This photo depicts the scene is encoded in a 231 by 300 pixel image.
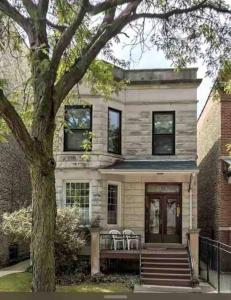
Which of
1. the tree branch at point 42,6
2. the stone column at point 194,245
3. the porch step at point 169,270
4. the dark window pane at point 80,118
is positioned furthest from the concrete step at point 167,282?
the tree branch at point 42,6

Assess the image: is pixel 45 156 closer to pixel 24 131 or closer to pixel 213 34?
pixel 24 131

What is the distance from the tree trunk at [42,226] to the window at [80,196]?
11.8 m

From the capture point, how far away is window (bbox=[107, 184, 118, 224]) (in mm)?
19136

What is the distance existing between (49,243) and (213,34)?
195 inches

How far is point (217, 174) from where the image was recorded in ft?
63.0

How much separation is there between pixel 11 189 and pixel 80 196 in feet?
9.07

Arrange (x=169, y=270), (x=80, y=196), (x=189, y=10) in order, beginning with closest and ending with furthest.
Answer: (x=189, y=10), (x=169, y=270), (x=80, y=196)

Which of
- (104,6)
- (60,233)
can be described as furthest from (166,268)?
(104,6)

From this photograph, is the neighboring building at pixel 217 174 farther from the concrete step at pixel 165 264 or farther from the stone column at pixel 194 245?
the concrete step at pixel 165 264

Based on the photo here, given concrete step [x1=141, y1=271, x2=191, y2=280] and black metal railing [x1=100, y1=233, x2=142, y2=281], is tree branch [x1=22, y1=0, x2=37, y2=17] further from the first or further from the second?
black metal railing [x1=100, y1=233, x2=142, y2=281]

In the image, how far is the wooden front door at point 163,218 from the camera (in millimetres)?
19219

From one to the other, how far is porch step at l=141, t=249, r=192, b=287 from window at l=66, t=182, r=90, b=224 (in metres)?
2.91

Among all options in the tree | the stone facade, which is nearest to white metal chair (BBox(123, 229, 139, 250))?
the stone facade

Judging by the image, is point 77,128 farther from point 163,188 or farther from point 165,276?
Answer: point 165,276
